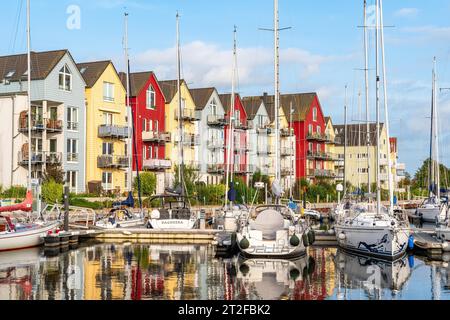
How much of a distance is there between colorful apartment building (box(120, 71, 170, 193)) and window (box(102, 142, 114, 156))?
2.52 meters

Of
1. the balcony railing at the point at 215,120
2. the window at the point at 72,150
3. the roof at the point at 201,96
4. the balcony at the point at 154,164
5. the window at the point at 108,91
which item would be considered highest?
the roof at the point at 201,96

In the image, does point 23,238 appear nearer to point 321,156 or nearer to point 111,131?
point 111,131

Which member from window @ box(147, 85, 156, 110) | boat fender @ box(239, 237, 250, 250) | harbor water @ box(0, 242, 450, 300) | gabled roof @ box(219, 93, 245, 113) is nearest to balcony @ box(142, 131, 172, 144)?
window @ box(147, 85, 156, 110)

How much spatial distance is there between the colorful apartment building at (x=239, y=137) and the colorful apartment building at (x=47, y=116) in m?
23.1

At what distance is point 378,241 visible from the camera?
108 feet

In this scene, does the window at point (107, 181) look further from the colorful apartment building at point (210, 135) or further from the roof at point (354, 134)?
the roof at point (354, 134)

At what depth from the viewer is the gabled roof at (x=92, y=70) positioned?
63062mm

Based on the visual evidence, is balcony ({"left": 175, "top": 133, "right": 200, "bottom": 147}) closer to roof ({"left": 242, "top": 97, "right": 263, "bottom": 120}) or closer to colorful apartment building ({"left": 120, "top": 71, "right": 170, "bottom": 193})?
colorful apartment building ({"left": 120, "top": 71, "right": 170, "bottom": 193})

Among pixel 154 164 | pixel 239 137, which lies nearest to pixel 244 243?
pixel 154 164

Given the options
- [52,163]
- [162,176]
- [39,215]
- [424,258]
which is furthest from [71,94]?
[424,258]

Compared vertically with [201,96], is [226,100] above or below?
above

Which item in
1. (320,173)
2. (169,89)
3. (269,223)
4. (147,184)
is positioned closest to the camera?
(269,223)

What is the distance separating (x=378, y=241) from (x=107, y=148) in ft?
121

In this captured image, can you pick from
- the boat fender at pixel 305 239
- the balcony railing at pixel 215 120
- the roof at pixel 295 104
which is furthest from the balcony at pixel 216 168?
the boat fender at pixel 305 239
